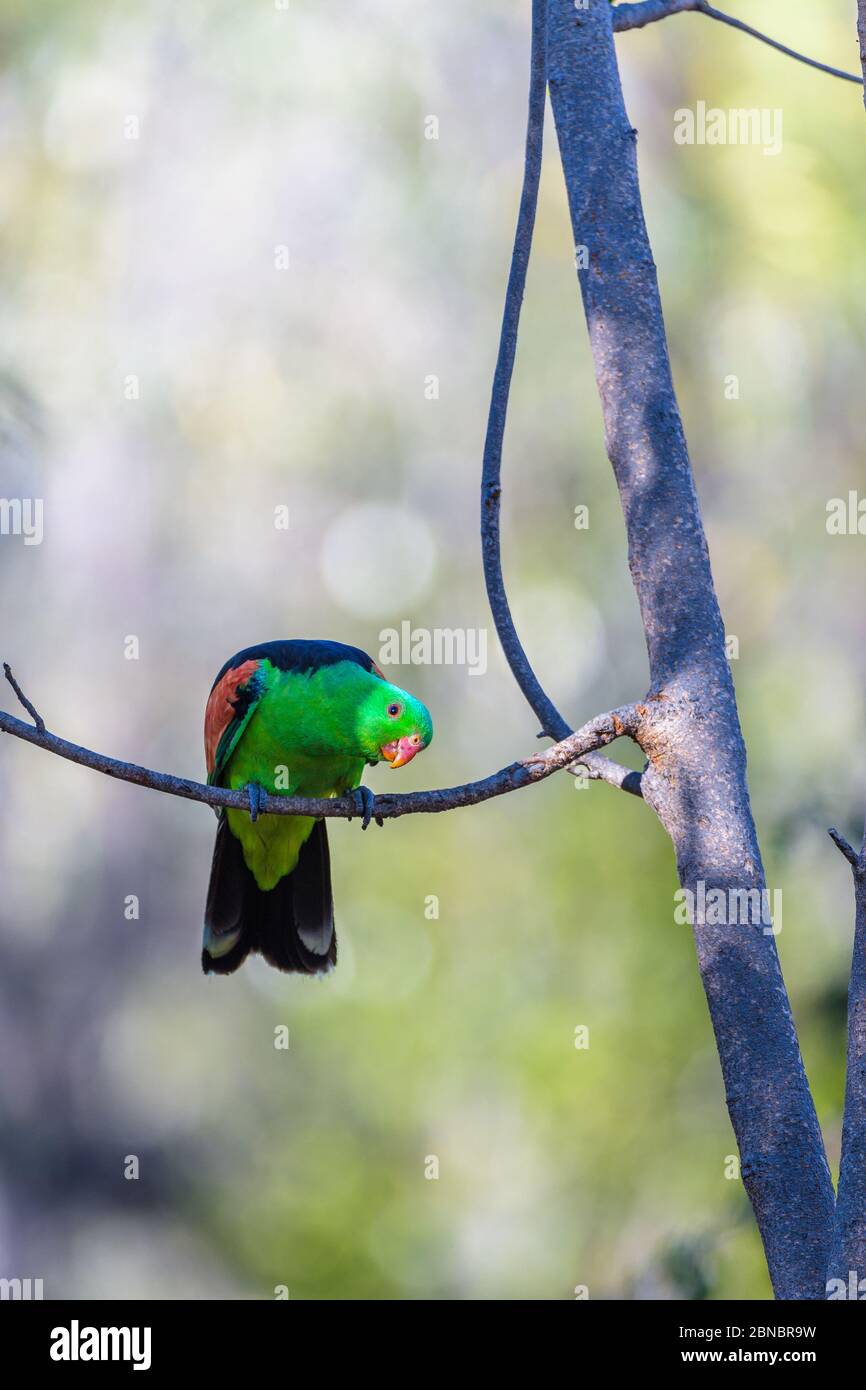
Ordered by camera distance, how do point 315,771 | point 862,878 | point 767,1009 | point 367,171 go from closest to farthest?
1. point 862,878
2. point 767,1009
3. point 315,771
4. point 367,171

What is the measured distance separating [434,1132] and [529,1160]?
0.94 meters

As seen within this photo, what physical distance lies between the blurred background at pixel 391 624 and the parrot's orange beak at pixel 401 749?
277 inches

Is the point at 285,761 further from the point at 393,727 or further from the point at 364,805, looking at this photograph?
the point at 364,805

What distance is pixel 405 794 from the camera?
3137mm

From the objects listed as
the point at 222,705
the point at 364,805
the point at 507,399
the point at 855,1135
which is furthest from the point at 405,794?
the point at 222,705

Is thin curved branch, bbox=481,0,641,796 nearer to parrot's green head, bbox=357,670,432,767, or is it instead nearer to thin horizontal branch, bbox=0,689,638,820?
thin horizontal branch, bbox=0,689,638,820

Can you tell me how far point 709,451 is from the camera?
11.9 meters

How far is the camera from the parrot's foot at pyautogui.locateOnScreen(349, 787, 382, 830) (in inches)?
131

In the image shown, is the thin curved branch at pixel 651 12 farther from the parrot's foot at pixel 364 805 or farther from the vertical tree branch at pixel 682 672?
the parrot's foot at pixel 364 805

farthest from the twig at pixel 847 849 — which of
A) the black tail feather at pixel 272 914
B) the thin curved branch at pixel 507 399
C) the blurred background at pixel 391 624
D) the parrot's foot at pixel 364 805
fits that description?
the blurred background at pixel 391 624

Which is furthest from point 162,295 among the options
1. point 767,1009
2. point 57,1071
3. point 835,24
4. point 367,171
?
point 767,1009

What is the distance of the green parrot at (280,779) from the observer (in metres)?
4.60

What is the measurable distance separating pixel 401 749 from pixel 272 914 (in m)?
1.02
